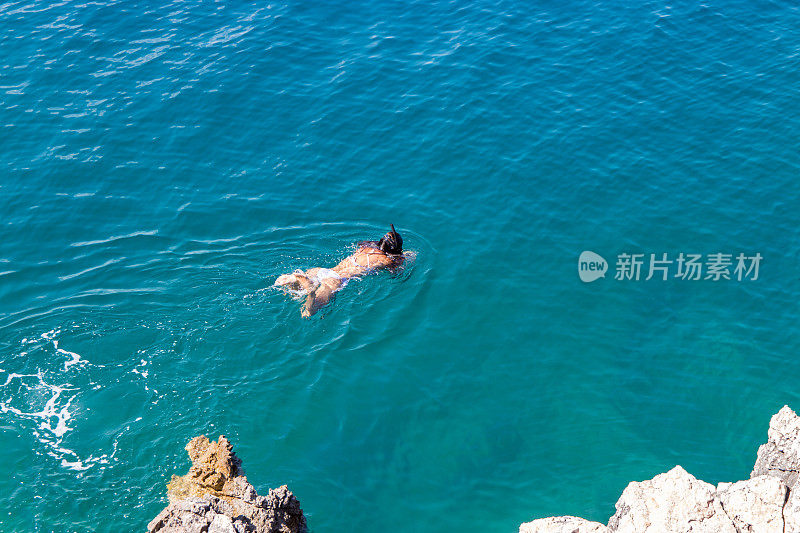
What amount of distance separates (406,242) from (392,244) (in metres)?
2.31

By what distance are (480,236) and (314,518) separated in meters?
11.7

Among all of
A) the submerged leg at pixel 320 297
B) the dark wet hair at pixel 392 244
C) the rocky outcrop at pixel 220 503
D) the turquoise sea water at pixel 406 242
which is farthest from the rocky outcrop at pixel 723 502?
the dark wet hair at pixel 392 244

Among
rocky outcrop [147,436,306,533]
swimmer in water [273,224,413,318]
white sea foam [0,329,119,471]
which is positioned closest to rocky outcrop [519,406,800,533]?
rocky outcrop [147,436,306,533]

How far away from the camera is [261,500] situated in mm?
13523

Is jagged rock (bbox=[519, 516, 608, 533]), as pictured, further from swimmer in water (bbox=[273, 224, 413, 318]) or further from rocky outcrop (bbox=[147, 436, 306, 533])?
swimmer in water (bbox=[273, 224, 413, 318])

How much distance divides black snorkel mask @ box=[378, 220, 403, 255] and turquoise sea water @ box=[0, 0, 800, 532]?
3.35 ft

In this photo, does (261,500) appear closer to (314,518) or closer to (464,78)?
(314,518)

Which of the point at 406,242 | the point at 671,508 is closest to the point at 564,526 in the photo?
the point at 671,508

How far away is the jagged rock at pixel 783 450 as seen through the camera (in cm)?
1366

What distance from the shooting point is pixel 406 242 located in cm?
2459

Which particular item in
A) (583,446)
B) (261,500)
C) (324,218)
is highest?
(261,500)

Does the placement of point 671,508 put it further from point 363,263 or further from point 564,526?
point 363,263

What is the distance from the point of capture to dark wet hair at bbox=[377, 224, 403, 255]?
876 inches

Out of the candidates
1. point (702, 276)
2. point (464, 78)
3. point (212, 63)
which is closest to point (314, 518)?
point (702, 276)
